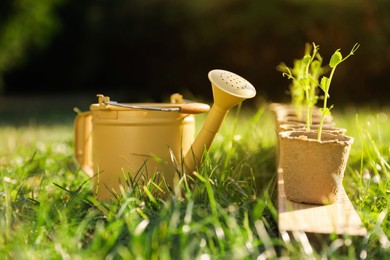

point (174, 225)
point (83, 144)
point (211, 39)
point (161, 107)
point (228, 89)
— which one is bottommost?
point (211, 39)

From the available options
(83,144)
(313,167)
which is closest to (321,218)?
(313,167)

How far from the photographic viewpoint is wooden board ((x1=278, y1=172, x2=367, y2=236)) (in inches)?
70.2

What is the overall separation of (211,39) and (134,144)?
17.3 feet

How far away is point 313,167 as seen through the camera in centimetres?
207

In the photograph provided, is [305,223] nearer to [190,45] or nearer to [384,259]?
[384,259]

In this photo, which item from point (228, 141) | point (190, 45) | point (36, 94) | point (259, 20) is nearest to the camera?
point (228, 141)

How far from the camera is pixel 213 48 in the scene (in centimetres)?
763

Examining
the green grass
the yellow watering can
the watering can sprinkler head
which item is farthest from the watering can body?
the watering can sprinkler head

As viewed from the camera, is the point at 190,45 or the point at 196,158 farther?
the point at 190,45

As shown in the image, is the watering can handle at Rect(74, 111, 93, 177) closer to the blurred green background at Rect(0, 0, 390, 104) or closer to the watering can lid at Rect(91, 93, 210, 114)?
the watering can lid at Rect(91, 93, 210, 114)

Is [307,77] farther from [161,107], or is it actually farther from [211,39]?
[211,39]

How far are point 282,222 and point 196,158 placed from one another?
66 centimetres

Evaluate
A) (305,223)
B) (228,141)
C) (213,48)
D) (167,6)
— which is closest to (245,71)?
(213,48)

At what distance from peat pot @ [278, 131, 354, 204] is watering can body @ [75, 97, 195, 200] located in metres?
0.47
